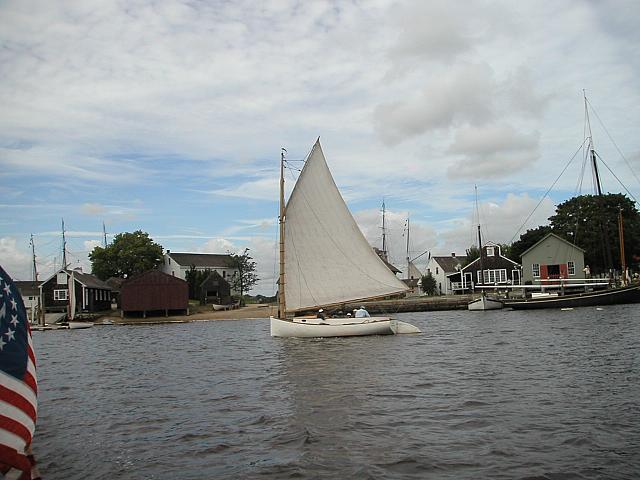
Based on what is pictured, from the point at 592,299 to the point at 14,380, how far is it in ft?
200

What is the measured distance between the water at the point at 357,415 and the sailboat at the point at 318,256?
32.5 feet

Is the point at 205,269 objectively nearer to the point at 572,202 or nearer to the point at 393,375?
the point at 572,202

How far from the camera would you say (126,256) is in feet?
323

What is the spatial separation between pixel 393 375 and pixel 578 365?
265 inches

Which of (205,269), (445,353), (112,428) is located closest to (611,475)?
(112,428)

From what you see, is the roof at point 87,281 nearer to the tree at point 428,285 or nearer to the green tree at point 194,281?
the green tree at point 194,281

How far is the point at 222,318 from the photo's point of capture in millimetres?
74500

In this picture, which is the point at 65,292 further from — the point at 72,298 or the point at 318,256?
the point at 318,256

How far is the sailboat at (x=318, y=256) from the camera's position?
124ft

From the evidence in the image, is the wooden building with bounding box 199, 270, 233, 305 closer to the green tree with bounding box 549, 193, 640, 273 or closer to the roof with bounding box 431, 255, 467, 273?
the roof with bounding box 431, 255, 467, 273

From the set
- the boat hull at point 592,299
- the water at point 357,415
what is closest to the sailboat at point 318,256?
the water at point 357,415

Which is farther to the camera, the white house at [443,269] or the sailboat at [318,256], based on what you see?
the white house at [443,269]

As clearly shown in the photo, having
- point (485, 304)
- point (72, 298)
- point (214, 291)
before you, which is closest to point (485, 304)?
point (485, 304)

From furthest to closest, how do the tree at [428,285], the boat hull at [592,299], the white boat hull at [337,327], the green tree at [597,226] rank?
the tree at [428,285], the green tree at [597,226], the boat hull at [592,299], the white boat hull at [337,327]
